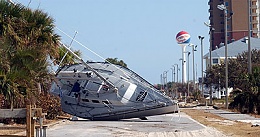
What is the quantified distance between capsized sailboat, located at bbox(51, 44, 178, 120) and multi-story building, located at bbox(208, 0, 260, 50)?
357 feet

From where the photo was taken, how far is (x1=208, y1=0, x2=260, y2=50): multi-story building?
6097 inches

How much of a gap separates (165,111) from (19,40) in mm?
14760

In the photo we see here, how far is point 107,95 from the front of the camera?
132ft

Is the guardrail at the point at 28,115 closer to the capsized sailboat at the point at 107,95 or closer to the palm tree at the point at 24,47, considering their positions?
the palm tree at the point at 24,47

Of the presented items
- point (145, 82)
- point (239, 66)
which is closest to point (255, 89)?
point (145, 82)

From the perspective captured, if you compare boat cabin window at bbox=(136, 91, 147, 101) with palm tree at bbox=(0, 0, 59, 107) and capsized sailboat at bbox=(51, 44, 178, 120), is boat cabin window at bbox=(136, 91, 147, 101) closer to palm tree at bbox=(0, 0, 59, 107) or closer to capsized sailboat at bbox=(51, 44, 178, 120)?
capsized sailboat at bbox=(51, 44, 178, 120)

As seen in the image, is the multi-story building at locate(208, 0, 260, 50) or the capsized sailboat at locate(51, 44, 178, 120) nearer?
the capsized sailboat at locate(51, 44, 178, 120)

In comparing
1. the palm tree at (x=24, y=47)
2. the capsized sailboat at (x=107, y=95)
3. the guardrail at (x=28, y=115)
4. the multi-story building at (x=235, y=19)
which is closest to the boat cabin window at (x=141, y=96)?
the capsized sailboat at (x=107, y=95)

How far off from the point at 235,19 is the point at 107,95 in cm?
11988

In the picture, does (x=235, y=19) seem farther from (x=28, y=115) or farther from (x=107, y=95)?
(x=28, y=115)

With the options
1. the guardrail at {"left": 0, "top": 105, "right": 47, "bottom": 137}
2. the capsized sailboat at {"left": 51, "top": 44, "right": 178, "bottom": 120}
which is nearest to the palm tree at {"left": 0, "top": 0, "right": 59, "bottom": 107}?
the guardrail at {"left": 0, "top": 105, "right": 47, "bottom": 137}

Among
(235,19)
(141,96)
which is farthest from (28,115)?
(235,19)

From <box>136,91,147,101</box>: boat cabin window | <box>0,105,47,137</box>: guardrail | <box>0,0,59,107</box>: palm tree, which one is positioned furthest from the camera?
<box>136,91,147,101</box>: boat cabin window

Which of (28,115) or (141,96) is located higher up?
(141,96)
